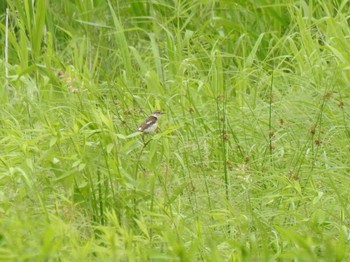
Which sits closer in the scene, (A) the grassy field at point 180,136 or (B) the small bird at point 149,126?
(A) the grassy field at point 180,136

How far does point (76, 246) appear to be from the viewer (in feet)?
10.7

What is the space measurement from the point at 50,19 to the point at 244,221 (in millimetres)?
2874

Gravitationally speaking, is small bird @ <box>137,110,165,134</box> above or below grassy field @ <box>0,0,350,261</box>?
above

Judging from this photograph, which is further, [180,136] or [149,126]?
[180,136]

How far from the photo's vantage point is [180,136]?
15.7 ft

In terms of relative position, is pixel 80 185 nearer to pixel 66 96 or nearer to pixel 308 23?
pixel 66 96

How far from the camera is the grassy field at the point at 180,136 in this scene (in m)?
3.53

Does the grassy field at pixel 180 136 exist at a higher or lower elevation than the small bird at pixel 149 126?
lower

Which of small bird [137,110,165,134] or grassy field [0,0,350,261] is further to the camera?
small bird [137,110,165,134]

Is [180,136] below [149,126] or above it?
below

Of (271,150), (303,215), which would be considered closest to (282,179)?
(303,215)

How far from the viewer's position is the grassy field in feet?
11.6

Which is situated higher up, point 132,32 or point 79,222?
point 79,222

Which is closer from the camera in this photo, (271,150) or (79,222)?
(79,222)
